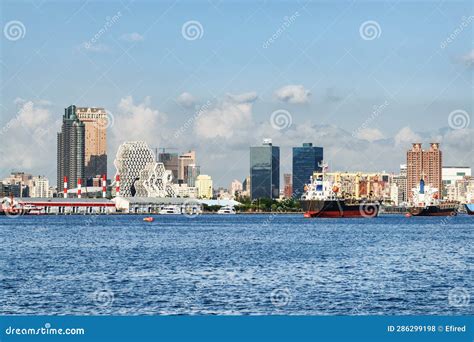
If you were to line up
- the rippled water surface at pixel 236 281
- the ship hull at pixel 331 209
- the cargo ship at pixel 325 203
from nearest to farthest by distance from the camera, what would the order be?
1. the rippled water surface at pixel 236 281
2. the ship hull at pixel 331 209
3. the cargo ship at pixel 325 203

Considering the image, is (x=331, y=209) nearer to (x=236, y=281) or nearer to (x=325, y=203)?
(x=325, y=203)

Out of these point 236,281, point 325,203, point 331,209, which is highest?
point 325,203

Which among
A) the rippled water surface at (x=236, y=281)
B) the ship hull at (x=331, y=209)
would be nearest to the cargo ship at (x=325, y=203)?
the ship hull at (x=331, y=209)

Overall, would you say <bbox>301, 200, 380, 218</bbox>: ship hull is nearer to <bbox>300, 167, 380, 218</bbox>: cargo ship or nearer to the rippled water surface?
<bbox>300, 167, 380, 218</bbox>: cargo ship

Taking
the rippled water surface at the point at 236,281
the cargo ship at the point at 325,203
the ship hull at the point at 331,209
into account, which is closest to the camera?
the rippled water surface at the point at 236,281

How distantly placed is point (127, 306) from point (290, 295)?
5938 mm

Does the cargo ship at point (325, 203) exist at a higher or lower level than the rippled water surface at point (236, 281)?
higher

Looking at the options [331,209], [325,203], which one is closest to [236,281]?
[325,203]

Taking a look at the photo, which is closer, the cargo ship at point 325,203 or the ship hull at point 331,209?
the ship hull at point 331,209

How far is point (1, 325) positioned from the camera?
53.9 ft

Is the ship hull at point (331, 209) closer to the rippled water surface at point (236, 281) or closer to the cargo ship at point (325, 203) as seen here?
the cargo ship at point (325, 203)

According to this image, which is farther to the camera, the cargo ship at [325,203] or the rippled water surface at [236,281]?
the cargo ship at [325,203]

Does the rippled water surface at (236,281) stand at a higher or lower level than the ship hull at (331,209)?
lower

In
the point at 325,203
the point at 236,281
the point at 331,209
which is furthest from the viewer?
the point at 331,209
